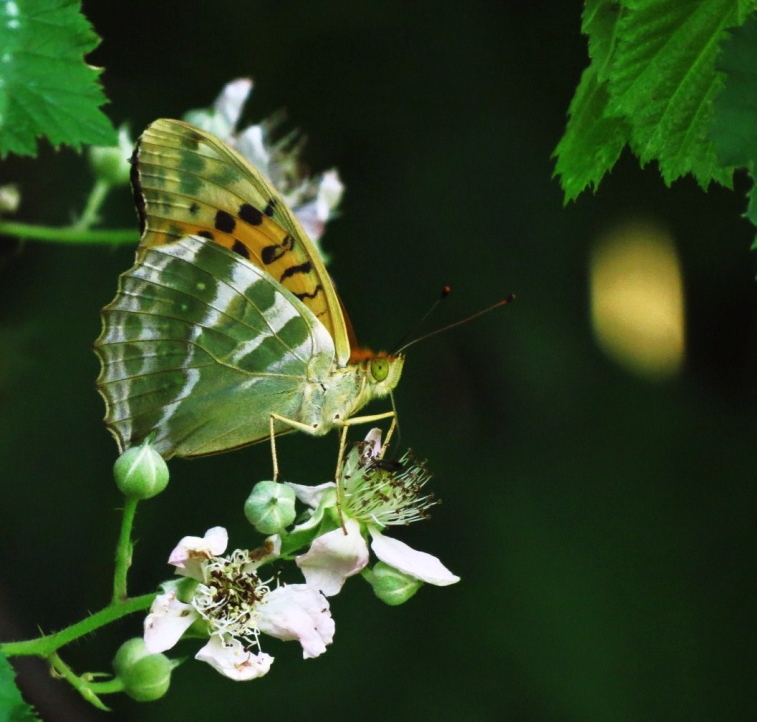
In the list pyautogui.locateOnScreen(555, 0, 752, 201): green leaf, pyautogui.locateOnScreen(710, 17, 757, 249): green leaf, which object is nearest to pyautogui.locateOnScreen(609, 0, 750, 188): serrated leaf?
pyautogui.locateOnScreen(555, 0, 752, 201): green leaf

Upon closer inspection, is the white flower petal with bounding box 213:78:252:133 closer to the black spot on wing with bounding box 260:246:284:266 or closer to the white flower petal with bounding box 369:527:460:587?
the black spot on wing with bounding box 260:246:284:266

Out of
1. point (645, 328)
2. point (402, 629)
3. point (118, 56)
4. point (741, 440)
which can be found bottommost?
point (402, 629)

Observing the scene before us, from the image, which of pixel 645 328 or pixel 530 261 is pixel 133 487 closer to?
pixel 530 261

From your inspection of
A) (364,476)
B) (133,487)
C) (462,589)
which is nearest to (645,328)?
(462,589)

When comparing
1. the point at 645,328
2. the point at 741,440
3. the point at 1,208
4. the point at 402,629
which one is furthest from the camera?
the point at 645,328

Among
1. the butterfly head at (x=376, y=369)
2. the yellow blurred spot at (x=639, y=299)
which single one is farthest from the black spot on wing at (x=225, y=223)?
the yellow blurred spot at (x=639, y=299)

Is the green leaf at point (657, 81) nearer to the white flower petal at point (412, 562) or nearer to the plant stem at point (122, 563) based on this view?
the white flower petal at point (412, 562)
